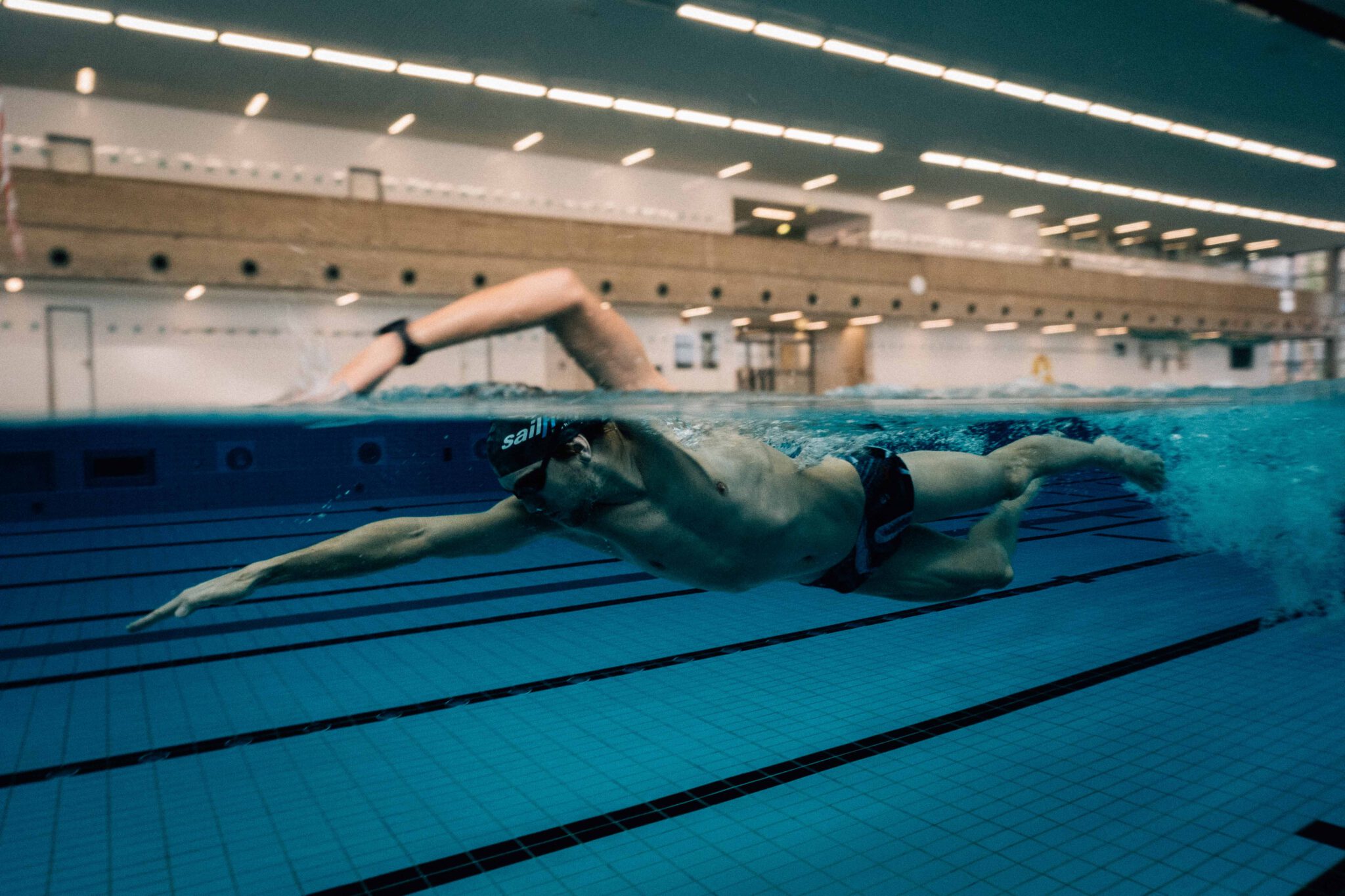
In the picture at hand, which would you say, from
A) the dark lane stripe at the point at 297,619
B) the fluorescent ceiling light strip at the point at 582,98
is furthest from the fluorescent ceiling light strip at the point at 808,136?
the dark lane stripe at the point at 297,619

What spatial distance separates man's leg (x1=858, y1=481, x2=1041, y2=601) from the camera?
3.13 m

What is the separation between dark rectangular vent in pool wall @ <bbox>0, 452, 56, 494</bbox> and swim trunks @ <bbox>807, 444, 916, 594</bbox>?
36.6ft

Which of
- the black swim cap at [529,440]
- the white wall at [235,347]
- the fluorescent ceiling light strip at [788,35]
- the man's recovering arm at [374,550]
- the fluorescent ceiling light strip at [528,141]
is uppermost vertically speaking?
the fluorescent ceiling light strip at [788,35]

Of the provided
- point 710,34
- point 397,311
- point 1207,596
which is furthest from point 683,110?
point 1207,596

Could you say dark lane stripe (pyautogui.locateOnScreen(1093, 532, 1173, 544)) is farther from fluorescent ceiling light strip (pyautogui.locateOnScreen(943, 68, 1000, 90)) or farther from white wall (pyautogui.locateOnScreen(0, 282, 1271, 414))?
fluorescent ceiling light strip (pyautogui.locateOnScreen(943, 68, 1000, 90))

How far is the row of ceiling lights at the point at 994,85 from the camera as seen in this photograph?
385 inches

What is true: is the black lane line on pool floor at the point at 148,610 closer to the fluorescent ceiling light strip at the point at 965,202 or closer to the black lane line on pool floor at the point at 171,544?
the black lane line on pool floor at the point at 171,544

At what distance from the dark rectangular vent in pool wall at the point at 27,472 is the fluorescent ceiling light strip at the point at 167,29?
522cm

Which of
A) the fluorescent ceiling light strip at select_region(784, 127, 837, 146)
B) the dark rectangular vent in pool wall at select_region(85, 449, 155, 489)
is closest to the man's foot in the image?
the fluorescent ceiling light strip at select_region(784, 127, 837, 146)

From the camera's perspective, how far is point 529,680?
4309mm

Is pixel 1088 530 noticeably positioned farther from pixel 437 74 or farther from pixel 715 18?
pixel 437 74

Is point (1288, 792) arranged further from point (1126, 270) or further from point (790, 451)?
point (1126, 270)


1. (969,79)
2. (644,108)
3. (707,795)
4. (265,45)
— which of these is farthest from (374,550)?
(969,79)

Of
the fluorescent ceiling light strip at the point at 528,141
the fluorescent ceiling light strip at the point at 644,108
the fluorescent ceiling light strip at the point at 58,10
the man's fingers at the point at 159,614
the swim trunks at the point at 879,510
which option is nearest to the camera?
the man's fingers at the point at 159,614
